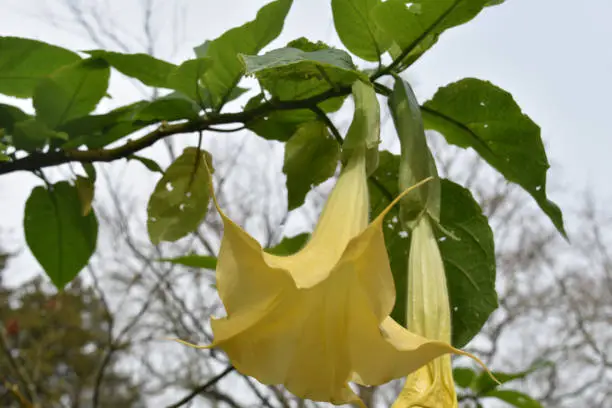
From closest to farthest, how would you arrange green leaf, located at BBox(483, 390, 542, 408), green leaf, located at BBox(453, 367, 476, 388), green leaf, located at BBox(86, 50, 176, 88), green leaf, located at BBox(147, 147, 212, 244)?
green leaf, located at BBox(86, 50, 176, 88) → green leaf, located at BBox(147, 147, 212, 244) → green leaf, located at BBox(483, 390, 542, 408) → green leaf, located at BBox(453, 367, 476, 388)

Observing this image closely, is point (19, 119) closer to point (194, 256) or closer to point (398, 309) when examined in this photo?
point (194, 256)

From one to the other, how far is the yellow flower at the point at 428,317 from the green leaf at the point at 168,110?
0.23 m

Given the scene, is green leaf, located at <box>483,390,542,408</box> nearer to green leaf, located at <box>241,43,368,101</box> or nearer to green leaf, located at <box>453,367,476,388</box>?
green leaf, located at <box>453,367,476,388</box>

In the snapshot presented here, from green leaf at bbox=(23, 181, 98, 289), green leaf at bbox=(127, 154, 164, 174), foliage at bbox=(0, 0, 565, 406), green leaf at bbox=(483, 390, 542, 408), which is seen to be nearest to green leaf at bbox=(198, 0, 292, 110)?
foliage at bbox=(0, 0, 565, 406)

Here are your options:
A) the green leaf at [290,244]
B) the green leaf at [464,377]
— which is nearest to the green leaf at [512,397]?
the green leaf at [464,377]

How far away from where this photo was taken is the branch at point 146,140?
0.41 meters

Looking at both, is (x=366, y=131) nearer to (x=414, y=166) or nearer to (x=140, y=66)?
(x=414, y=166)

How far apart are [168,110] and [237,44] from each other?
0.29 ft

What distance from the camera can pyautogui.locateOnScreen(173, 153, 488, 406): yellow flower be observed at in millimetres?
219

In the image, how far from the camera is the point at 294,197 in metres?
0.46

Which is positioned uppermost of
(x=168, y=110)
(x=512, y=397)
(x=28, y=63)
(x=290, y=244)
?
(x=28, y=63)

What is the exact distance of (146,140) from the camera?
0.44 metres

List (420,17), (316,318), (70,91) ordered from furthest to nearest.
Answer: (70,91) < (420,17) < (316,318)

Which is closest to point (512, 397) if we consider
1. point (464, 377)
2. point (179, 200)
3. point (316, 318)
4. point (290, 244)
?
point (464, 377)
